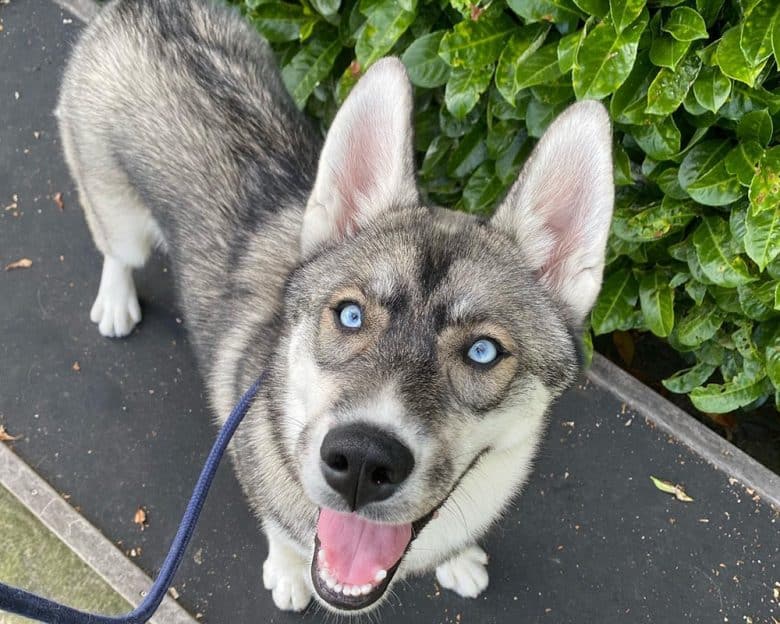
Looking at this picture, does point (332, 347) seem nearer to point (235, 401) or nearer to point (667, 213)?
point (235, 401)

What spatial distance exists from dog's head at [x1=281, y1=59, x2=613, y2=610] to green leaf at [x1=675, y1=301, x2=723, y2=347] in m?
1.31

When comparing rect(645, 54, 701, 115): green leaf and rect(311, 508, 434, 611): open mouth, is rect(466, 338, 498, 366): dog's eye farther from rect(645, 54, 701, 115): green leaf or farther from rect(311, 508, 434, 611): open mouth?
rect(645, 54, 701, 115): green leaf

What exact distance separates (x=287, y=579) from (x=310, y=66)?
7.74 feet

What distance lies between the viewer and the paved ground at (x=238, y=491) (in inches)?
120

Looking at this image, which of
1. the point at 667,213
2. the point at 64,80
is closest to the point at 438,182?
the point at 667,213

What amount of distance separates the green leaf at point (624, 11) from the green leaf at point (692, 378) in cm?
171

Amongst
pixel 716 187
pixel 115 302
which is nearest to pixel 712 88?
pixel 716 187

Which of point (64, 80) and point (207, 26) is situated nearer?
point (207, 26)

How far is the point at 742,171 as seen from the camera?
252 cm

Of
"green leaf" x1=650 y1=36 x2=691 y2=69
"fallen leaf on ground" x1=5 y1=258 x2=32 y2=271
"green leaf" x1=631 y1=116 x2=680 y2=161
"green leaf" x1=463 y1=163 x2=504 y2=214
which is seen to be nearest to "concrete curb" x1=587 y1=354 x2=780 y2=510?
"green leaf" x1=463 y1=163 x2=504 y2=214

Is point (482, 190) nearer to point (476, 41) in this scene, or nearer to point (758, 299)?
point (476, 41)

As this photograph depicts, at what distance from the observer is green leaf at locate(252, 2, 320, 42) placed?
3.40 metres

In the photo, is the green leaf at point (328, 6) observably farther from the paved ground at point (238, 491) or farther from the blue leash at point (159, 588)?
the blue leash at point (159, 588)

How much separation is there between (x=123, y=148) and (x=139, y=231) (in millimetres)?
498
